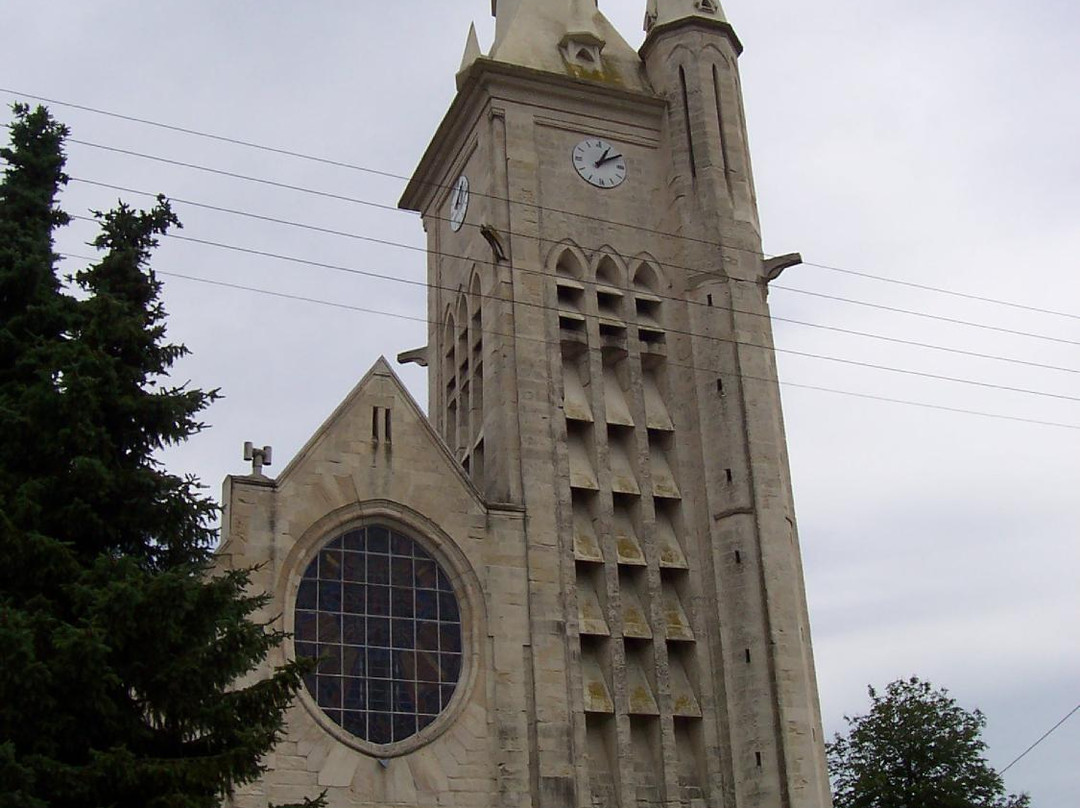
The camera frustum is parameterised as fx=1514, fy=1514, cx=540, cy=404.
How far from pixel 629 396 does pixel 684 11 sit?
11.2 meters

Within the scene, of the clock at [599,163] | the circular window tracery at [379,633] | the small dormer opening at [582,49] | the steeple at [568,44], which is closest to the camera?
the circular window tracery at [379,633]

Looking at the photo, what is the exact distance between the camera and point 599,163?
3869cm

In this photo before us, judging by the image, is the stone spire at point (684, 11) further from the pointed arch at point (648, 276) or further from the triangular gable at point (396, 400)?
the triangular gable at point (396, 400)

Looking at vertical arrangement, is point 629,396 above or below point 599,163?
below

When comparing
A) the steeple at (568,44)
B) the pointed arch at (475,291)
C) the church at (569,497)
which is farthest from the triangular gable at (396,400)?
A: the steeple at (568,44)

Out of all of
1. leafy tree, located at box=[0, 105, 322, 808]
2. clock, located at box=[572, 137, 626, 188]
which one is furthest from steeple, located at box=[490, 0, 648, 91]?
leafy tree, located at box=[0, 105, 322, 808]

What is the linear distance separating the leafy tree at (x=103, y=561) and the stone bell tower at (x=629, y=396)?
44.5ft

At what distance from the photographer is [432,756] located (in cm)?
3017

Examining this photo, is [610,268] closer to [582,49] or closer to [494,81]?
[494,81]

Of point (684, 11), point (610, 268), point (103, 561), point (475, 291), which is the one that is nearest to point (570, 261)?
point (610, 268)

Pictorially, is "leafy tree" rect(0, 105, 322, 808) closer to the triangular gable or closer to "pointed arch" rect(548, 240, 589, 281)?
the triangular gable

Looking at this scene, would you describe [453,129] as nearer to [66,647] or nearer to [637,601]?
[637,601]

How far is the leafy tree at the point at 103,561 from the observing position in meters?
17.0

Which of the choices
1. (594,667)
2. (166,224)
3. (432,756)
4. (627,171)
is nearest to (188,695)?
(166,224)
